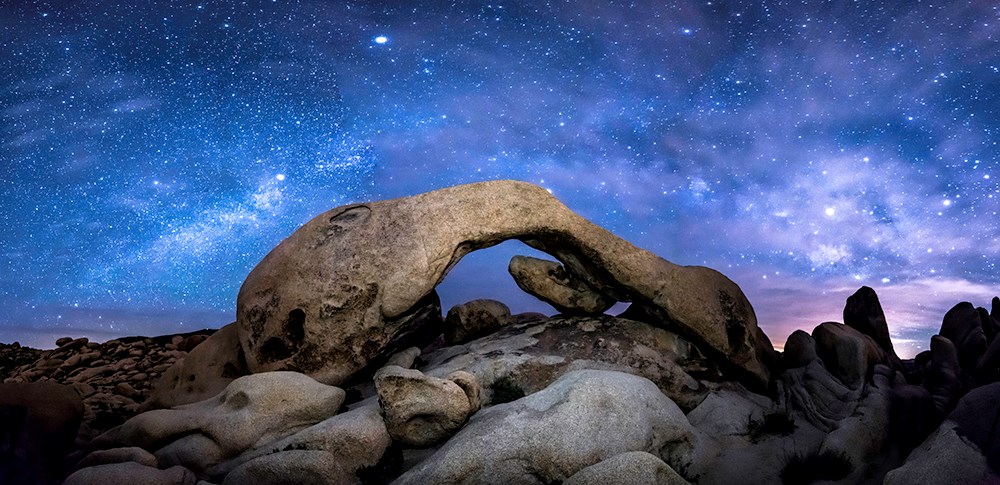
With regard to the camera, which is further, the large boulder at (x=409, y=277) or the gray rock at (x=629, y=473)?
the large boulder at (x=409, y=277)

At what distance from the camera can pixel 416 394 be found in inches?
424

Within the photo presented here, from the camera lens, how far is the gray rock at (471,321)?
54.6 ft

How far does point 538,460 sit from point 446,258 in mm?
6315

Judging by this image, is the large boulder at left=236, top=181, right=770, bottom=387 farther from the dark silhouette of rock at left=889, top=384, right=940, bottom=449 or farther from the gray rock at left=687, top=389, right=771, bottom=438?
the dark silhouette of rock at left=889, top=384, right=940, bottom=449

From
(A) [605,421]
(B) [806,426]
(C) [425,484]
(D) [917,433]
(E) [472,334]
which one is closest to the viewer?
(C) [425,484]

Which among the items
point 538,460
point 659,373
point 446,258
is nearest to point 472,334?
point 446,258

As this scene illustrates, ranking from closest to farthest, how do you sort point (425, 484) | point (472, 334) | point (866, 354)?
point (425, 484) → point (866, 354) → point (472, 334)

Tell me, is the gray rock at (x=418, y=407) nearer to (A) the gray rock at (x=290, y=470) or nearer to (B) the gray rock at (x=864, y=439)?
(A) the gray rock at (x=290, y=470)

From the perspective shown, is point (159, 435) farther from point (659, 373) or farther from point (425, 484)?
point (659, 373)

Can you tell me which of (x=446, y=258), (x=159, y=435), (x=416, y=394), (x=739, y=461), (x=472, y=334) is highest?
(x=446, y=258)

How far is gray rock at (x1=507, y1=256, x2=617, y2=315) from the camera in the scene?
645 inches

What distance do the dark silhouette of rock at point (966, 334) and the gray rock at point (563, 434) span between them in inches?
278

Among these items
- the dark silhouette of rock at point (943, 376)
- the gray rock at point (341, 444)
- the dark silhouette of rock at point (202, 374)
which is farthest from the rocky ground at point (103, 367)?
the dark silhouette of rock at point (943, 376)

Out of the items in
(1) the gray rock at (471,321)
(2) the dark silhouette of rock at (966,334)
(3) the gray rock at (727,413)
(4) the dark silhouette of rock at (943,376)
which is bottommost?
(3) the gray rock at (727,413)
